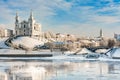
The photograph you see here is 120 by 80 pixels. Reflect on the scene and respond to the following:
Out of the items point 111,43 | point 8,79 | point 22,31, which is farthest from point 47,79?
point 22,31

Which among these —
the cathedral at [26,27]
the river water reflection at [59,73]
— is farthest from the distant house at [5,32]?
the river water reflection at [59,73]

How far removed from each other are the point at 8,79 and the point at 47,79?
2127 mm

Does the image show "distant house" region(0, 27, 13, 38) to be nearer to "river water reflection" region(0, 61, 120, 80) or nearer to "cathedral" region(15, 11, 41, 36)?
"cathedral" region(15, 11, 41, 36)

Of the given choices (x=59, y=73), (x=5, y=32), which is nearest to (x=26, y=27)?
(x=5, y=32)

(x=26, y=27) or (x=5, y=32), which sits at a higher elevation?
(x=26, y=27)

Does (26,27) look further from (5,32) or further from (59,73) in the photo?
(59,73)

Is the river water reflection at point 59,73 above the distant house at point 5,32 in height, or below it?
below

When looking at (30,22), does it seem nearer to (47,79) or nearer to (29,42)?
(29,42)

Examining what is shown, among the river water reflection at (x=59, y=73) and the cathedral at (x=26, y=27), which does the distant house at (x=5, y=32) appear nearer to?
the cathedral at (x=26, y=27)

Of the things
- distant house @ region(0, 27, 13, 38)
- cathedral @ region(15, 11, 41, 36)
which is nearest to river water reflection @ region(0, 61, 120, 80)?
cathedral @ region(15, 11, 41, 36)

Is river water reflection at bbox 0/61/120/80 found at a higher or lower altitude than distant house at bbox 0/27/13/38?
lower

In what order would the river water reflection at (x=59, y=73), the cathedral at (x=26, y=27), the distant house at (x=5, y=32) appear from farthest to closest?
the distant house at (x=5, y=32) → the cathedral at (x=26, y=27) → the river water reflection at (x=59, y=73)

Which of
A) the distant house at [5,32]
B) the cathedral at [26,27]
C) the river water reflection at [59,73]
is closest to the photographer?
the river water reflection at [59,73]

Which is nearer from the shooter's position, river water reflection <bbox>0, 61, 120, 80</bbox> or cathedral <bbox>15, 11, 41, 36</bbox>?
river water reflection <bbox>0, 61, 120, 80</bbox>
